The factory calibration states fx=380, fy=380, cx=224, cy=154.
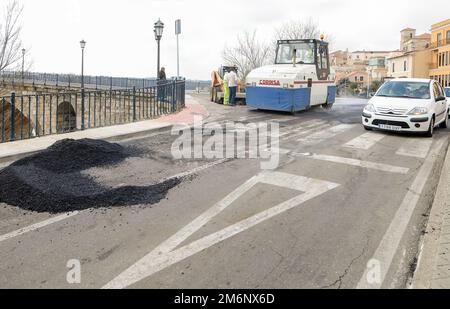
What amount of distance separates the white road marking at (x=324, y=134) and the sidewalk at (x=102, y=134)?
4.44 metres

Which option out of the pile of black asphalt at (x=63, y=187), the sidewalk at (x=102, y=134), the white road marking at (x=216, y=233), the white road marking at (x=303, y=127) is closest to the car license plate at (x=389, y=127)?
the white road marking at (x=303, y=127)

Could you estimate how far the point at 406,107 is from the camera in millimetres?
10484

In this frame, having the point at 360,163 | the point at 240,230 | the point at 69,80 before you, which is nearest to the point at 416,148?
the point at 360,163

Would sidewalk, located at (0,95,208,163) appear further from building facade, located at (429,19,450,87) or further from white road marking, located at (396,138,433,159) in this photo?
building facade, located at (429,19,450,87)

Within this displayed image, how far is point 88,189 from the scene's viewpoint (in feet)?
18.6

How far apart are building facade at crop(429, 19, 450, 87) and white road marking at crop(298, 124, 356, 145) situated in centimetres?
5247

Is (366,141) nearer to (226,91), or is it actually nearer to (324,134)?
(324,134)

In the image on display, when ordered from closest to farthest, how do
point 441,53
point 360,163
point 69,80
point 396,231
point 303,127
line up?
point 396,231, point 360,163, point 303,127, point 69,80, point 441,53

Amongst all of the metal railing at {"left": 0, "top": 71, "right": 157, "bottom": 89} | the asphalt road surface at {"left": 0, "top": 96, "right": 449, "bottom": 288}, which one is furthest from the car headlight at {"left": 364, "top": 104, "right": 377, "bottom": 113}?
the metal railing at {"left": 0, "top": 71, "right": 157, "bottom": 89}

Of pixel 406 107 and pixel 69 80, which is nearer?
pixel 406 107

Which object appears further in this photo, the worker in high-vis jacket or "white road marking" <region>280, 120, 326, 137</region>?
the worker in high-vis jacket

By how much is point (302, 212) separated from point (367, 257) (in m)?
1.28

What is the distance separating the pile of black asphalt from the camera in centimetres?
518

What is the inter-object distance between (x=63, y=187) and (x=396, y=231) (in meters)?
4.58
